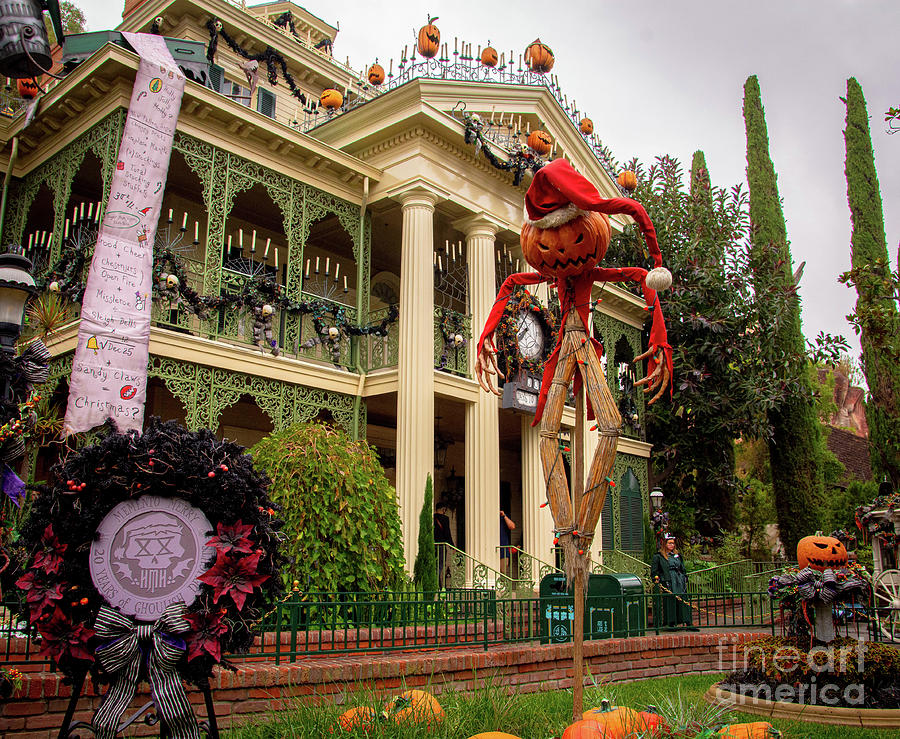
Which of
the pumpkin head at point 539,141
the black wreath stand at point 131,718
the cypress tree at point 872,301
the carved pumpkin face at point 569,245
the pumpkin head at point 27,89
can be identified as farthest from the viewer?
the pumpkin head at point 539,141

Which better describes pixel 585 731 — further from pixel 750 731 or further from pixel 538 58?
pixel 538 58

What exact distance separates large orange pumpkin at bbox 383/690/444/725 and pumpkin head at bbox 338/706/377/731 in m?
0.12

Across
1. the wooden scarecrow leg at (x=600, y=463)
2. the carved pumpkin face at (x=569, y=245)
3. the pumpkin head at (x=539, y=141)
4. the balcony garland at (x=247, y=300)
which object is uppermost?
the pumpkin head at (x=539, y=141)

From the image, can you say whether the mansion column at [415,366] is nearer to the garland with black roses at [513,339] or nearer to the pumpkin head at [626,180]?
the garland with black roses at [513,339]

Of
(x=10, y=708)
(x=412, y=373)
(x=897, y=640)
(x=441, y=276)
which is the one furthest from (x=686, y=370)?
(x=10, y=708)

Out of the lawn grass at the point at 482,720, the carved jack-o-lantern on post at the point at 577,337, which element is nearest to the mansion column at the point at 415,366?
the lawn grass at the point at 482,720

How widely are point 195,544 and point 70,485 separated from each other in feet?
2.48

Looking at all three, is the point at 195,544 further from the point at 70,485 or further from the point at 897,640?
the point at 897,640

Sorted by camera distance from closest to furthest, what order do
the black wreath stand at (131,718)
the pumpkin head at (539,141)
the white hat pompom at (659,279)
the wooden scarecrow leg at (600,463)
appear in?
the black wreath stand at (131,718), the wooden scarecrow leg at (600,463), the white hat pompom at (659,279), the pumpkin head at (539,141)

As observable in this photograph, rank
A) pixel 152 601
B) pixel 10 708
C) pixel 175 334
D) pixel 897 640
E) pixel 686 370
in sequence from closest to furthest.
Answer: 1. pixel 152 601
2. pixel 10 708
3. pixel 897 640
4. pixel 175 334
5. pixel 686 370

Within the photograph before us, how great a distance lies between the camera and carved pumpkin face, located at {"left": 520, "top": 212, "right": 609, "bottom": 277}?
553 cm

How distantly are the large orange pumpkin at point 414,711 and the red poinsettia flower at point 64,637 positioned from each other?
180 centimetres

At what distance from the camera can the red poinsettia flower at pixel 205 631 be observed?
4035 mm

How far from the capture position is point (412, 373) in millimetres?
13992
